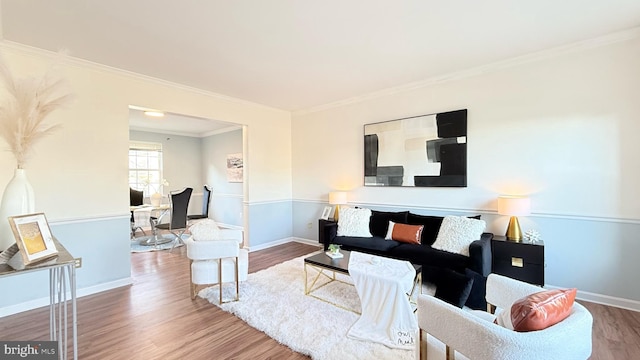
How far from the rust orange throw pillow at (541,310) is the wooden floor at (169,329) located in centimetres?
138

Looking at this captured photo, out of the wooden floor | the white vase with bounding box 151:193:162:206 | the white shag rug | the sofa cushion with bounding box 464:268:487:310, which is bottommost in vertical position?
the wooden floor

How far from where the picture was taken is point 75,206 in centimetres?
319

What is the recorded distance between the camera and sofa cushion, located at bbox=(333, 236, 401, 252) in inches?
143

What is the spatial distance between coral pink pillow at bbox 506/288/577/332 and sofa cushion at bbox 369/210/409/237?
8.70ft

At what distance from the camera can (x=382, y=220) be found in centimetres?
419

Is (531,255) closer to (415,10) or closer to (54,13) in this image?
(415,10)

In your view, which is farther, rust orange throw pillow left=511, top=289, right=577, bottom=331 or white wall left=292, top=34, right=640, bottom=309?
white wall left=292, top=34, right=640, bottom=309

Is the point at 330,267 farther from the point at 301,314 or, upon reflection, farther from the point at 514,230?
the point at 514,230

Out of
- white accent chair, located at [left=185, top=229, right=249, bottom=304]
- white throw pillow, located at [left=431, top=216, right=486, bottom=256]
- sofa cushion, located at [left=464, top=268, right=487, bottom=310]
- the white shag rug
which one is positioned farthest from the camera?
white throw pillow, located at [left=431, top=216, right=486, bottom=256]

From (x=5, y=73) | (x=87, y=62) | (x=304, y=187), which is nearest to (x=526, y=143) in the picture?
(x=304, y=187)

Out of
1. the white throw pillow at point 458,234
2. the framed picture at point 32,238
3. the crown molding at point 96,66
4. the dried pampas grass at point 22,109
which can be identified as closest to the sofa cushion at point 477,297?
the white throw pillow at point 458,234

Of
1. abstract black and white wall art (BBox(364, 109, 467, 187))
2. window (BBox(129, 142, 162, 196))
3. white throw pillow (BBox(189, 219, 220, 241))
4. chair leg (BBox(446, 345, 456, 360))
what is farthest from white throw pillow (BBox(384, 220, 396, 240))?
window (BBox(129, 142, 162, 196))

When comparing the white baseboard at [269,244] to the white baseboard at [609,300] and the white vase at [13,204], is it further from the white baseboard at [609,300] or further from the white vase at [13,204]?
the white baseboard at [609,300]

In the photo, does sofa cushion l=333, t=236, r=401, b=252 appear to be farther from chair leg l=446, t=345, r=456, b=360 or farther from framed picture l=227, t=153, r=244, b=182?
framed picture l=227, t=153, r=244, b=182
